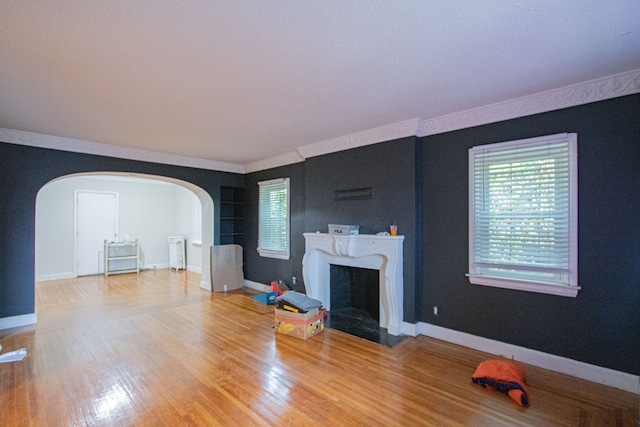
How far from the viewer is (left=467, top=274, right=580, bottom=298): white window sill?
2.72 m

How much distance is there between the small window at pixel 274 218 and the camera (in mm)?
5555

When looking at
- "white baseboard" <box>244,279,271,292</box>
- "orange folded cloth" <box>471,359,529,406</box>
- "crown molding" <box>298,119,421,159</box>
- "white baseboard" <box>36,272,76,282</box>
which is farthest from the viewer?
"white baseboard" <box>36,272,76,282</box>

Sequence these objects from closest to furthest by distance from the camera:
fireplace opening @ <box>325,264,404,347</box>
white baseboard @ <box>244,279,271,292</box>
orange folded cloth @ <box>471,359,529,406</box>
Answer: orange folded cloth @ <box>471,359,529,406</box>, fireplace opening @ <box>325,264,404,347</box>, white baseboard @ <box>244,279,271,292</box>

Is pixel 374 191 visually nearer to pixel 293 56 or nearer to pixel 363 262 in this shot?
pixel 363 262

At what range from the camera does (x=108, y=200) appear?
794cm

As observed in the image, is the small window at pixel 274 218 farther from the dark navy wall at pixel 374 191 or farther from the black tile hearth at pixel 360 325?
→ the black tile hearth at pixel 360 325

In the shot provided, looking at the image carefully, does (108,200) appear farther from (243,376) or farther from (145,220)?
(243,376)

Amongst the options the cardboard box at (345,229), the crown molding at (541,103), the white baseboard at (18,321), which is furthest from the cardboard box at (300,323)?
the white baseboard at (18,321)

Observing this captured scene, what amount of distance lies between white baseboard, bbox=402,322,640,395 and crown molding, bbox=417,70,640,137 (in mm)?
2333

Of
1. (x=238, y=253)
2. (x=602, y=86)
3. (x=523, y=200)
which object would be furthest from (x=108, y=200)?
(x=602, y=86)

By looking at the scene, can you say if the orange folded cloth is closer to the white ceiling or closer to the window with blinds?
the window with blinds

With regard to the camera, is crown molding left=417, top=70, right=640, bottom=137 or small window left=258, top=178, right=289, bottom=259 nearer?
crown molding left=417, top=70, right=640, bottom=137

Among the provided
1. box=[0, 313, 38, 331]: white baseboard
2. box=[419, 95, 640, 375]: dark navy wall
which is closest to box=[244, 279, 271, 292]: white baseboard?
box=[0, 313, 38, 331]: white baseboard

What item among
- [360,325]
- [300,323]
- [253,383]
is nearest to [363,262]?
[360,325]
